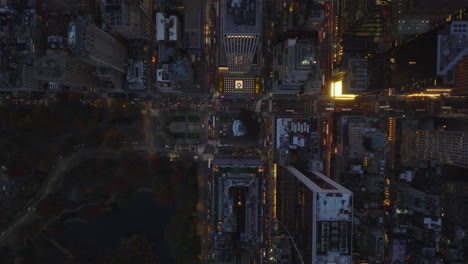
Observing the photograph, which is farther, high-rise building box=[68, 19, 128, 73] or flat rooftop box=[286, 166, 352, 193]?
high-rise building box=[68, 19, 128, 73]

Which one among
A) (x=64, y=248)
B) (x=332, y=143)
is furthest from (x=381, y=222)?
(x=64, y=248)

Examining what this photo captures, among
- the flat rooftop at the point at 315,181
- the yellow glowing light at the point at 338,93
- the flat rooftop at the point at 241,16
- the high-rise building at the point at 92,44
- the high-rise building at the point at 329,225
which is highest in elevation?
the flat rooftop at the point at 241,16

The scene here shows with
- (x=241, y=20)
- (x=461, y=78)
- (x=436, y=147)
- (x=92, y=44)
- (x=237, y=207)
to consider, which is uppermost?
(x=241, y=20)

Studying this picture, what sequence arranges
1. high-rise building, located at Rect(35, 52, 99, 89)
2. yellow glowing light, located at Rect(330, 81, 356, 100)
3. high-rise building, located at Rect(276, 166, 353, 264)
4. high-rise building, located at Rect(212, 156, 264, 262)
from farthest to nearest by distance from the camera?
yellow glowing light, located at Rect(330, 81, 356, 100) < high-rise building, located at Rect(212, 156, 264, 262) < high-rise building, located at Rect(35, 52, 99, 89) < high-rise building, located at Rect(276, 166, 353, 264)

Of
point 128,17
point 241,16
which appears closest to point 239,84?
point 241,16

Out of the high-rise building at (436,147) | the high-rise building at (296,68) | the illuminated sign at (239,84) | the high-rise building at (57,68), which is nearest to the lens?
the high-rise building at (57,68)

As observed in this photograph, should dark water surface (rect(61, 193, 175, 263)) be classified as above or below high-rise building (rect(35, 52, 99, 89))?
below

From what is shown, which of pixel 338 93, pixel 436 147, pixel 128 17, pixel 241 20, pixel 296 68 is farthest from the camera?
pixel 338 93

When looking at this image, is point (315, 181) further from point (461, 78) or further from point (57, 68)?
point (57, 68)

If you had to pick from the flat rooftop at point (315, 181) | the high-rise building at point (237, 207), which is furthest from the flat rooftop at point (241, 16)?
A: the flat rooftop at point (315, 181)

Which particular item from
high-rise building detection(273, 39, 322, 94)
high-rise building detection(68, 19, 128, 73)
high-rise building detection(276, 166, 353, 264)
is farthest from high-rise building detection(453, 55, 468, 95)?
high-rise building detection(68, 19, 128, 73)

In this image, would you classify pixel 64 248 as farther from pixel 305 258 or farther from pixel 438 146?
pixel 438 146

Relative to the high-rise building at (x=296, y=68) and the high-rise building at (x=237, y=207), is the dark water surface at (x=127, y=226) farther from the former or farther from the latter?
the high-rise building at (x=296, y=68)

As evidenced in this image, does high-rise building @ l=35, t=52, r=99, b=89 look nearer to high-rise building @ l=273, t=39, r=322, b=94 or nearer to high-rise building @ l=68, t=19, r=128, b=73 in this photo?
high-rise building @ l=68, t=19, r=128, b=73
